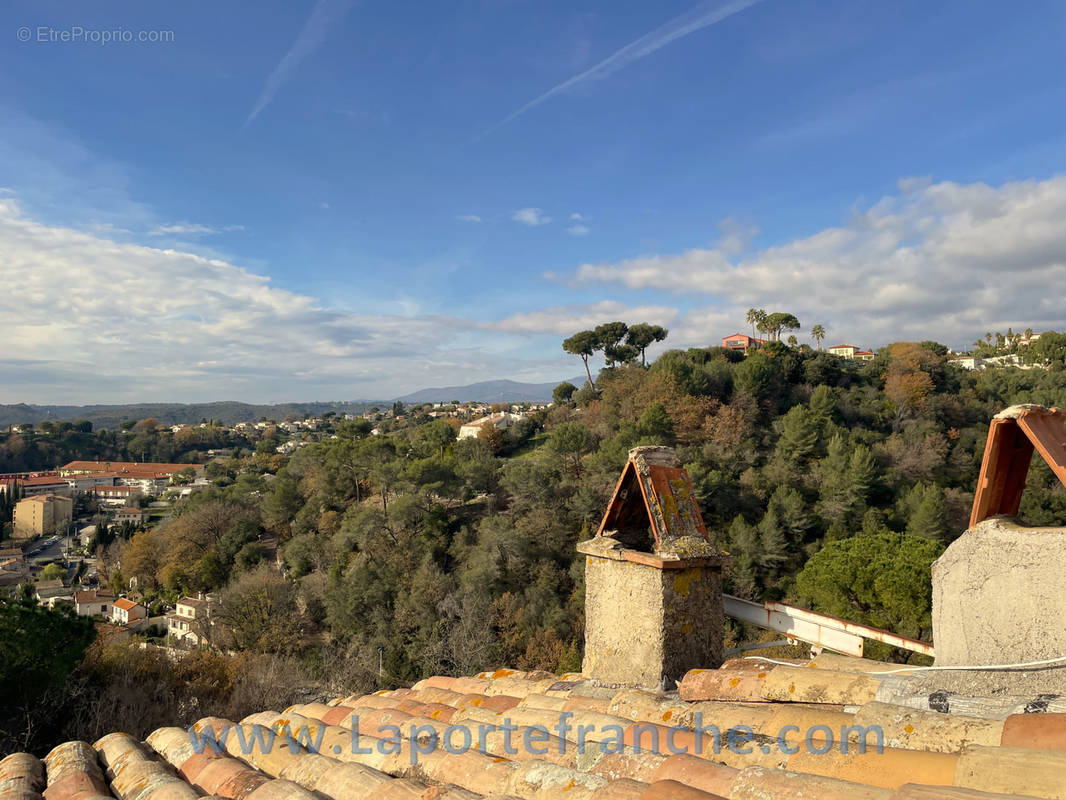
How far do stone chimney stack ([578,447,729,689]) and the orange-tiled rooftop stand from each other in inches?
11.2

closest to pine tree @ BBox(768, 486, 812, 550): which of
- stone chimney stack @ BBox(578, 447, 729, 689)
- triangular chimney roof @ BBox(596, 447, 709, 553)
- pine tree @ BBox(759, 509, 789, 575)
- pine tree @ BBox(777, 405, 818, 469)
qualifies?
pine tree @ BBox(759, 509, 789, 575)

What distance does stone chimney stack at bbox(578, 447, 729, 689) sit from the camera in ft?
11.9

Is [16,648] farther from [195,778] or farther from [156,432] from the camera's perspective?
[156,432]

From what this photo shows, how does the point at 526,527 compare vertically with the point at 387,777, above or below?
below

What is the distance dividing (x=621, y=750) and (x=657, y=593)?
4.68ft

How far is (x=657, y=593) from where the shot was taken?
11.9 ft

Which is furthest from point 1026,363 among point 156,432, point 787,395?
point 156,432

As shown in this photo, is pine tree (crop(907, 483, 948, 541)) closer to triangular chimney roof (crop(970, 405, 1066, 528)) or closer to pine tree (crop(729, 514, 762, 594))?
pine tree (crop(729, 514, 762, 594))

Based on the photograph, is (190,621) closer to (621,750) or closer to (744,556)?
(744,556)

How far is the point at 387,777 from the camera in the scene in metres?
2.54

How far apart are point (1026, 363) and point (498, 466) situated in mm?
53894

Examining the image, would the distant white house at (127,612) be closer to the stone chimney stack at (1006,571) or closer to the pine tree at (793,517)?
the pine tree at (793,517)

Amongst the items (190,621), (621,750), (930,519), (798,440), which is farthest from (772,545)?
(190,621)

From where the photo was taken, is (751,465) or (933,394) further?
(933,394)
